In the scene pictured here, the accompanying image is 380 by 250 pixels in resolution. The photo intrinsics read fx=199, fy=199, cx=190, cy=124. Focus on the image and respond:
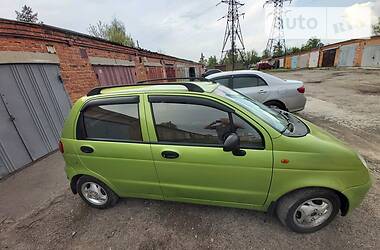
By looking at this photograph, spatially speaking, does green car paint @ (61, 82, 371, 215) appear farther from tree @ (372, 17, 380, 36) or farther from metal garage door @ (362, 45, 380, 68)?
tree @ (372, 17, 380, 36)

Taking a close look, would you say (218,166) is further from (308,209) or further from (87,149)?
(87,149)

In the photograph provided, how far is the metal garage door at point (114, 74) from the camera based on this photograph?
24.0ft

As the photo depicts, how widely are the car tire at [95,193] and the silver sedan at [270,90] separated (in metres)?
4.16

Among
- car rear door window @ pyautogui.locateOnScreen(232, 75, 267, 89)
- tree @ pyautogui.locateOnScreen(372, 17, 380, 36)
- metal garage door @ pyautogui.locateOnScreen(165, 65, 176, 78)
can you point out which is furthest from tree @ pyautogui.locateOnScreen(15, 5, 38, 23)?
tree @ pyautogui.locateOnScreen(372, 17, 380, 36)

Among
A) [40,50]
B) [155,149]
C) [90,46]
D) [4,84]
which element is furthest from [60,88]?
[155,149]

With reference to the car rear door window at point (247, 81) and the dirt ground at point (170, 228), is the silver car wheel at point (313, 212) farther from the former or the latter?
the car rear door window at point (247, 81)

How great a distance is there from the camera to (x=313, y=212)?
6.95 ft

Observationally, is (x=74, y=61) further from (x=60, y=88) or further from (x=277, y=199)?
(x=277, y=199)

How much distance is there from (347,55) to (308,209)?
33584 millimetres

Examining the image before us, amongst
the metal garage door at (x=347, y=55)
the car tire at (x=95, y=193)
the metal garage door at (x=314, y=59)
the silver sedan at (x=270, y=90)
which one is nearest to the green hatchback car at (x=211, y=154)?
the car tire at (x=95, y=193)

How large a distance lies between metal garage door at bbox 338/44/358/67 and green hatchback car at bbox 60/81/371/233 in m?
31.8

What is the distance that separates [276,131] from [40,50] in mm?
5781

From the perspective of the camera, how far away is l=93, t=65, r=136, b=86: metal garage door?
24.0 feet

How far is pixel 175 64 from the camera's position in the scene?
20.6 metres
